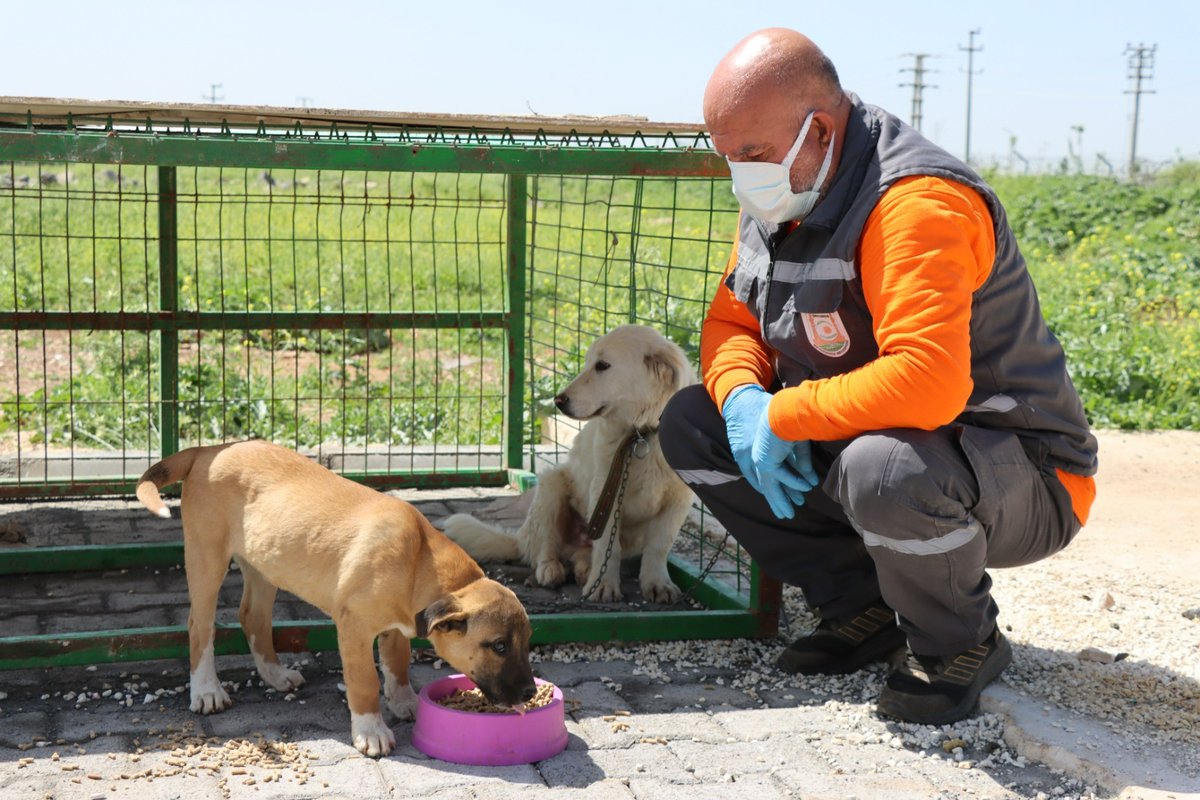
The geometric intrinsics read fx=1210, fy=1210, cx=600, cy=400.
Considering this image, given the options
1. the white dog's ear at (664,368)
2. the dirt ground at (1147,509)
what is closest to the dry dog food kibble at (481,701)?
the white dog's ear at (664,368)

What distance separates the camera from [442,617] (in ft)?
11.0

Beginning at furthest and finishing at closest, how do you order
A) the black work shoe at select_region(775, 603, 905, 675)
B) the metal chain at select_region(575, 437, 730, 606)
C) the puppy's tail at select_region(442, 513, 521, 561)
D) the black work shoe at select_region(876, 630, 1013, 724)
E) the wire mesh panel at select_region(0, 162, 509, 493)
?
the wire mesh panel at select_region(0, 162, 509, 493), the puppy's tail at select_region(442, 513, 521, 561), the metal chain at select_region(575, 437, 730, 606), the black work shoe at select_region(775, 603, 905, 675), the black work shoe at select_region(876, 630, 1013, 724)

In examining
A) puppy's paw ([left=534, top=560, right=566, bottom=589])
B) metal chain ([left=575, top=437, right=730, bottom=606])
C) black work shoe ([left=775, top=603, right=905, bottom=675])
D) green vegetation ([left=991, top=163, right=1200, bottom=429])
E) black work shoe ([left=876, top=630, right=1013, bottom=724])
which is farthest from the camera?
green vegetation ([left=991, top=163, right=1200, bottom=429])

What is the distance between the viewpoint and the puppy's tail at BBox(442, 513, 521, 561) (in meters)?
5.64

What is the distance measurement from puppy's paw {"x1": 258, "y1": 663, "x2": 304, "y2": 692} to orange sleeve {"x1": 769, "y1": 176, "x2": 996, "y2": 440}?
1.96 metres

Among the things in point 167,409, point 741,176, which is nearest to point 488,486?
point 167,409

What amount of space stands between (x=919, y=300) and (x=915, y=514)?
61cm

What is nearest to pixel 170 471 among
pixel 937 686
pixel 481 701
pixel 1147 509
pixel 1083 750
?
pixel 481 701

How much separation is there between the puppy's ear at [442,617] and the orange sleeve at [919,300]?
1.21 m

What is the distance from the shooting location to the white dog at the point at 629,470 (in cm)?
523

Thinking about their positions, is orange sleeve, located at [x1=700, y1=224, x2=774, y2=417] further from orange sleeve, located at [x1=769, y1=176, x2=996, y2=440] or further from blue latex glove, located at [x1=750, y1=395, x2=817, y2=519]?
orange sleeve, located at [x1=769, y1=176, x2=996, y2=440]

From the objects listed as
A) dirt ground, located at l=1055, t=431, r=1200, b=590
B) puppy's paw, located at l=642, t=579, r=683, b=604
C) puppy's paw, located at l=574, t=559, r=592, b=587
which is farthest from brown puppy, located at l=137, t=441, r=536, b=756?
dirt ground, located at l=1055, t=431, r=1200, b=590

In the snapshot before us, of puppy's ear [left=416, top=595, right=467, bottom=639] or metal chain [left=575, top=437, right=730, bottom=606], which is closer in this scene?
puppy's ear [left=416, top=595, right=467, bottom=639]

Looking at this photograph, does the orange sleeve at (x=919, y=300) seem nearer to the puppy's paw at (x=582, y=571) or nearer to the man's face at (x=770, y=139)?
the man's face at (x=770, y=139)
